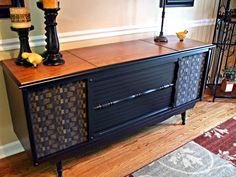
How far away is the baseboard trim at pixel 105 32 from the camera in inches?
64.4

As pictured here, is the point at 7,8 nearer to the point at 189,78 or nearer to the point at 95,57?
the point at 95,57

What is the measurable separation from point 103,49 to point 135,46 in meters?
0.29

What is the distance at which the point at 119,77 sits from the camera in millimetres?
1653

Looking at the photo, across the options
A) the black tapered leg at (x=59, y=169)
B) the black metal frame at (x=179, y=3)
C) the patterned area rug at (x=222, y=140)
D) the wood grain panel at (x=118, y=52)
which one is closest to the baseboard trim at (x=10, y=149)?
the black tapered leg at (x=59, y=169)

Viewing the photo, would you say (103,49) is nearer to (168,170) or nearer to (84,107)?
(84,107)

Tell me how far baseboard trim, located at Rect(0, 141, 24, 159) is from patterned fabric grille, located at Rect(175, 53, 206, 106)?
4.64 feet

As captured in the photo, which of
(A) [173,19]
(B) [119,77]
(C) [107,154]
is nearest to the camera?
(B) [119,77]

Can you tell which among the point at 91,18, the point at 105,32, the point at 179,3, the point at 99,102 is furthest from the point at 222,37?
the point at 99,102

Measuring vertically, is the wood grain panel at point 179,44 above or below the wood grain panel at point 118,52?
above

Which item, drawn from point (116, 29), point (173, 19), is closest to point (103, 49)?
point (116, 29)

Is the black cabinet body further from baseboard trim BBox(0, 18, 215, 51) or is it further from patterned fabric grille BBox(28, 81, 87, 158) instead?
baseboard trim BBox(0, 18, 215, 51)

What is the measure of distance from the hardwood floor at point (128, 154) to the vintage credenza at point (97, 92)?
0.61 feet

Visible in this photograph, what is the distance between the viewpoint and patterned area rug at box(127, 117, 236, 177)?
1.76 metres

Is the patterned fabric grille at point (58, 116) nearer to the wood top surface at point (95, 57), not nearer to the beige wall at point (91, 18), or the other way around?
the wood top surface at point (95, 57)
